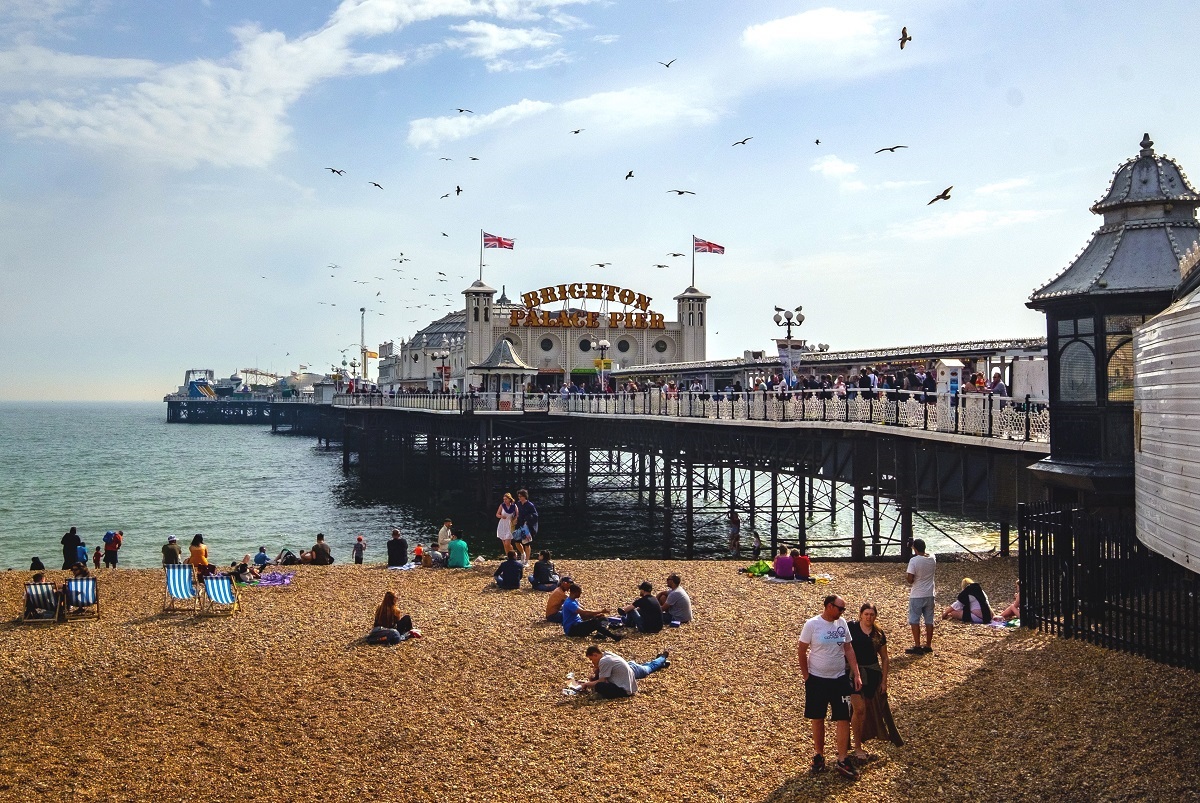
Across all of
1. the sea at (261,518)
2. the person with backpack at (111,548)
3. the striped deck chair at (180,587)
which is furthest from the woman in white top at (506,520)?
the person with backpack at (111,548)

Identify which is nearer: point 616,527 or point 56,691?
point 56,691

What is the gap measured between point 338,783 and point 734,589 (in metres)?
8.97

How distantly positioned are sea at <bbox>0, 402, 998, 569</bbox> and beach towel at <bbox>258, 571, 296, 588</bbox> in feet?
37.0

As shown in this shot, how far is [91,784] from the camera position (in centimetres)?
873

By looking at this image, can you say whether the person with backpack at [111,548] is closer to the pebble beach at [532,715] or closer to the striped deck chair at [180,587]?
the striped deck chair at [180,587]

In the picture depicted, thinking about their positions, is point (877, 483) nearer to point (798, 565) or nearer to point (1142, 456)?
point (798, 565)

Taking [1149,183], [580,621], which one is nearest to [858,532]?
[580,621]

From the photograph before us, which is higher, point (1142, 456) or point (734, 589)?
point (1142, 456)

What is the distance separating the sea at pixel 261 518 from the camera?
32062 mm

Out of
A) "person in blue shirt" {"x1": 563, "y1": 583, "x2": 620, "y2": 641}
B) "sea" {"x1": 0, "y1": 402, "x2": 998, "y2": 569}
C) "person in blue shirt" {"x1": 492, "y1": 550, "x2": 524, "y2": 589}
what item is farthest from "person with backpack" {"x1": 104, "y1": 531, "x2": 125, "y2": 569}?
"person in blue shirt" {"x1": 563, "y1": 583, "x2": 620, "y2": 641}

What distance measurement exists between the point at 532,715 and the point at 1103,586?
667 centimetres

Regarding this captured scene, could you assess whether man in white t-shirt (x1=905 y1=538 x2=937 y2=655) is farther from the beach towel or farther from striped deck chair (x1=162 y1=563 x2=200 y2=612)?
the beach towel

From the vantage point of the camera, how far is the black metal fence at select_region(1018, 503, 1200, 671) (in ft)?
30.1

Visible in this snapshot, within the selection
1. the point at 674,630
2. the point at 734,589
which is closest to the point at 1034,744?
the point at 674,630
